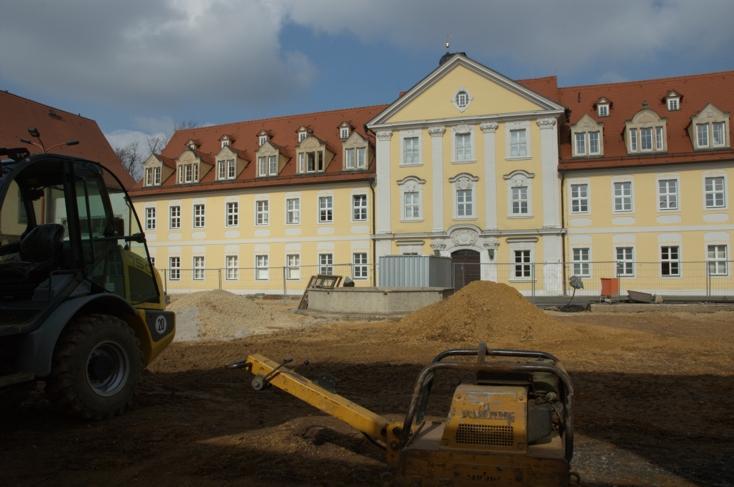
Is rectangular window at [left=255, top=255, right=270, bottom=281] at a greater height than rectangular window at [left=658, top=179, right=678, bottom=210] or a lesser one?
lesser

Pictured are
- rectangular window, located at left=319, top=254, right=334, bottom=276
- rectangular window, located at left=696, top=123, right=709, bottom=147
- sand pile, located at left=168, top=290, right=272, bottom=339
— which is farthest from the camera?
rectangular window, located at left=319, top=254, right=334, bottom=276

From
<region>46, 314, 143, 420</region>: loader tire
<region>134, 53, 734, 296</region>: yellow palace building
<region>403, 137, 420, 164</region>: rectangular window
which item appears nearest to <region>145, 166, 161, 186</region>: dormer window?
<region>134, 53, 734, 296</region>: yellow palace building

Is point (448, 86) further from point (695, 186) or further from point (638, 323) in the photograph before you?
point (638, 323)

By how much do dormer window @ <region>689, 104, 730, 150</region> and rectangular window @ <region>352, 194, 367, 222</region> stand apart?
17966 millimetres

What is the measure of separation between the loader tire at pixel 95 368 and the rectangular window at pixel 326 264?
30.2m

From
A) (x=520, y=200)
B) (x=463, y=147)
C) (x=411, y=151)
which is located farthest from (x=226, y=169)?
(x=520, y=200)

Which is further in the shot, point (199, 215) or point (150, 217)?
point (150, 217)

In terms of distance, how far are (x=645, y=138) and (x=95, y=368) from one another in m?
33.4

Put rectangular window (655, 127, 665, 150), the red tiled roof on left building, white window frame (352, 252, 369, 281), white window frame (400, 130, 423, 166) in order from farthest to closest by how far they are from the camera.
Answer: the red tiled roof on left building < white window frame (352, 252, 369, 281) < white window frame (400, 130, 423, 166) < rectangular window (655, 127, 665, 150)

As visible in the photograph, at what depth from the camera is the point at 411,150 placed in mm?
36656

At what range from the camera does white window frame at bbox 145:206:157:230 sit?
43.8 meters

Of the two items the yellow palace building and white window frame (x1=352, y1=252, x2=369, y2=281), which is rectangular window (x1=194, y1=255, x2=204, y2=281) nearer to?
the yellow palace building

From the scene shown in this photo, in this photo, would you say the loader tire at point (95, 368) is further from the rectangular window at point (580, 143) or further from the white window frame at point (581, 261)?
the rectangular window at point (580, 143)

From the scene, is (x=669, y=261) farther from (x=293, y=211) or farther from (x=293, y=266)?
(x=293, y=211)
